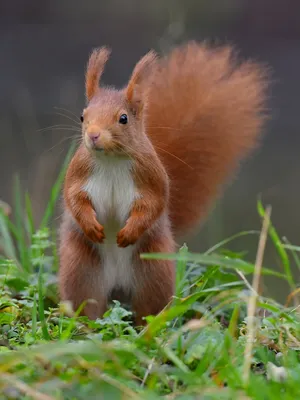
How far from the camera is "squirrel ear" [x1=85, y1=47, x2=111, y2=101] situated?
286cm

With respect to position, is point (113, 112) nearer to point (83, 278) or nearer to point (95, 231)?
point (95, 231)

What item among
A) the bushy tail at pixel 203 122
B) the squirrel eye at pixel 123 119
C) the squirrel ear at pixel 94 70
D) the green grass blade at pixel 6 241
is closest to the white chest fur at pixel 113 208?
the squirrel eye at pixel 123 119

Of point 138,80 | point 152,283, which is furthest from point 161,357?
point 138,80

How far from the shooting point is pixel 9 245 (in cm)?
338

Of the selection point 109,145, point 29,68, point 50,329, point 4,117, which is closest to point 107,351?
point 50,329

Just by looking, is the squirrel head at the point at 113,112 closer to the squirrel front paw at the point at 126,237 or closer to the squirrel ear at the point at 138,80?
the squirrel ear at the point at 138,80

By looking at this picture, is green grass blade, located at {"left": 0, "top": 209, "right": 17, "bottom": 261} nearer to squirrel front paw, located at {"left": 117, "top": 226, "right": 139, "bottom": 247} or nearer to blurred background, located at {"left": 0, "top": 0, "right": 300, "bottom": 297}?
squirrel front paw, located at {"left": 117, "top": 226, "right": 139, "bottom": 247}

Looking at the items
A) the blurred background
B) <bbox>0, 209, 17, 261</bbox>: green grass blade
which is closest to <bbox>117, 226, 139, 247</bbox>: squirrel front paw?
<bbox>0, 209, 17, 261</bbox>: green grass blade

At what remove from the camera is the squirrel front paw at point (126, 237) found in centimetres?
272

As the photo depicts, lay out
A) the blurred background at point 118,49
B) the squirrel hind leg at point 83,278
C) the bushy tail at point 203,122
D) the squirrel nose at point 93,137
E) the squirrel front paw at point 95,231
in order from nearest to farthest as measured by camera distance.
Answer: the squirrel nose at point 93,137
the squirrel front paw at point 95,231
the squirrel hind leg at point 83,278
the bushy tail at point 203,122
the blurred background at point 118,49

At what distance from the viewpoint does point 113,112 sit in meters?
2.69

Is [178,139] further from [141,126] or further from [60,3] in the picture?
[60,3]

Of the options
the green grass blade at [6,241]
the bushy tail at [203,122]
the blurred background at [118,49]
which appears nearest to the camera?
the bushy tail at [203,122]

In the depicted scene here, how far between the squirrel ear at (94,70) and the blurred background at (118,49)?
3.78m
